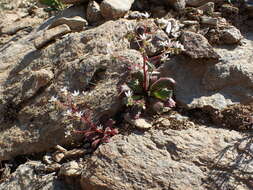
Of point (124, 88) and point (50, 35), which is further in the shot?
point (50, 35)

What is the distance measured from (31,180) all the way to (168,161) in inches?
65.4

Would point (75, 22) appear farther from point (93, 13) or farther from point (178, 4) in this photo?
point (178, 4)

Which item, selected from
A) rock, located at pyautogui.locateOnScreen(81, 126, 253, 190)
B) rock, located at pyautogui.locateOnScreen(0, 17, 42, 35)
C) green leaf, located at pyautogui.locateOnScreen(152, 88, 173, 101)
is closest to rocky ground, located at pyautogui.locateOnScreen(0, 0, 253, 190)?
rock, located at pyautogui.locateOnScreen(81, 126, 253, 190)

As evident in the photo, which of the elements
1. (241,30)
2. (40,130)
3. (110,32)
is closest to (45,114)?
(40,130)

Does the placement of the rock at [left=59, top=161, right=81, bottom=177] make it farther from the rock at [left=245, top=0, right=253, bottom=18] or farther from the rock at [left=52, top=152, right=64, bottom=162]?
the rock at [left=245, top=0, right=253, bottom=18]

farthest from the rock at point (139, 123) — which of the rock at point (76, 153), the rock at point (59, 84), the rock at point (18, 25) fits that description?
the rock at point (18, 25)

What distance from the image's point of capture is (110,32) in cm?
530

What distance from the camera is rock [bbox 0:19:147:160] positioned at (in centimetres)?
467

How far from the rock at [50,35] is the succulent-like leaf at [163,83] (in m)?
2.06

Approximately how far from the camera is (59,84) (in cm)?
504

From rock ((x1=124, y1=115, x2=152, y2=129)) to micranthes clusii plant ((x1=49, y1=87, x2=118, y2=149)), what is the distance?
19 centimetres

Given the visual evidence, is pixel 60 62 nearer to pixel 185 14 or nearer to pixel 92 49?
pixel 92 49

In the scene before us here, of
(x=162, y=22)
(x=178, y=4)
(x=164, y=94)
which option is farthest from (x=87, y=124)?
(x=178, y=4)

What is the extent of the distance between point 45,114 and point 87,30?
60.3 inches
